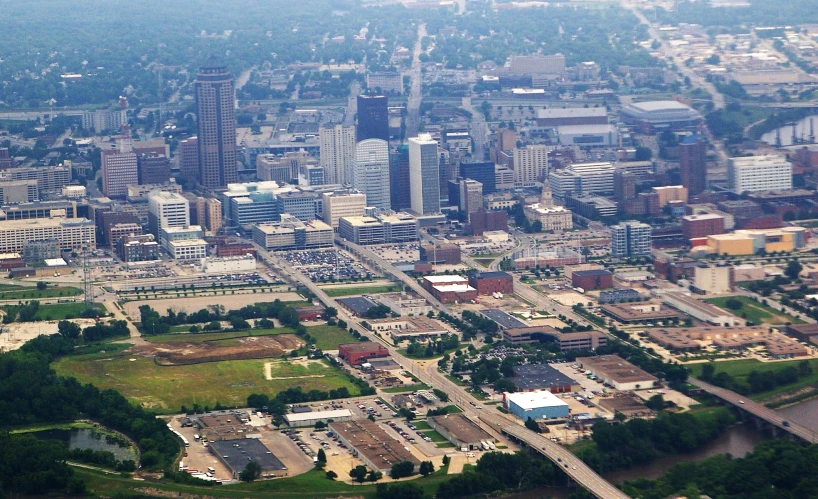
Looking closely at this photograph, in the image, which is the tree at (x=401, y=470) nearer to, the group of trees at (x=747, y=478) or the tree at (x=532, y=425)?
the tree at (x=532, y=425)

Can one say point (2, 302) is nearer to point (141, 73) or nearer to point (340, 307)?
point (340, 307)

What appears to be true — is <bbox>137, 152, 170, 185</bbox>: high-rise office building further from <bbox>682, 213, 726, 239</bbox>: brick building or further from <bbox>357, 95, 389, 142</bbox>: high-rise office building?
<bbox>682, 213, 726, 239</bbox>: brick building

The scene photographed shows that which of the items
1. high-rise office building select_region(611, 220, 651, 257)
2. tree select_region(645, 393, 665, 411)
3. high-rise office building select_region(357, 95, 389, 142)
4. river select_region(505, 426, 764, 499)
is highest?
high-rise office building select_region(357, 95, 389, 142)

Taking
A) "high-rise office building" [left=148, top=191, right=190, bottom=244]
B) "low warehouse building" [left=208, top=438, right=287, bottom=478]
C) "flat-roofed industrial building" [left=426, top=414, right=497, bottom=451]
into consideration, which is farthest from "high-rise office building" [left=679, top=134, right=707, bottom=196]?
"low warehouse building" [left=208, top=438, right=287, bottom=478]

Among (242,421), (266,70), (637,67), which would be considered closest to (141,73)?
(266,70)

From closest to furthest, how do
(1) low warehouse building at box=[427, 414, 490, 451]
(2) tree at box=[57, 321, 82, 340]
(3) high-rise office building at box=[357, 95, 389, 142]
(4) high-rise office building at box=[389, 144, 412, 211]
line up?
(1) low warehouse building at box=[427, 414, 490, 451], (2) tree at box=[57, 321, 82, 340], (4) high-rise office building at box=[389, 144, 412, 211], (3) high-rise office building at box=[357, 95, 389, 142]

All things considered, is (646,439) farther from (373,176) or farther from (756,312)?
(373,176)
